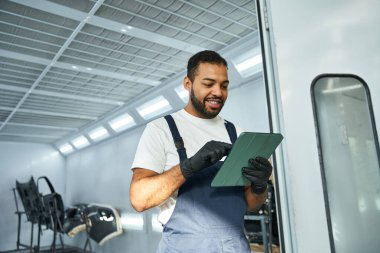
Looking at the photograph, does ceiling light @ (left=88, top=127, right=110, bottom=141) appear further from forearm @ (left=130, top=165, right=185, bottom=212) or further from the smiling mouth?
forearm @ (left=130, top=165, right=185, bottom=212)

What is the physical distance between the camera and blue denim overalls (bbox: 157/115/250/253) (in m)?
1.35

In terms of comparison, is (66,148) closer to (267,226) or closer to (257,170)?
(267,226)

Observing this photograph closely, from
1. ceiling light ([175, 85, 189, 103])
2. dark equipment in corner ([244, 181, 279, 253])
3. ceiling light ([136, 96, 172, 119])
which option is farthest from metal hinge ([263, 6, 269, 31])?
ceiling light ([136, 96, 172, 119])

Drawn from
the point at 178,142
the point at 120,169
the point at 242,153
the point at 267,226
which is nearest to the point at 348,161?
the point at 242,153

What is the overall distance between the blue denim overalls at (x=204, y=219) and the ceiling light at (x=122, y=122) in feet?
15.8

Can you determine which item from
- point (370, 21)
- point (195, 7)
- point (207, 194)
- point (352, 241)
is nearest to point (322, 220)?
point (352, 241)

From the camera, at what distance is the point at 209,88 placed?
1.56 metres

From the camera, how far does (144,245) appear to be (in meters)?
5.72

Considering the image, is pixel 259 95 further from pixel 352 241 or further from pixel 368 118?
pixel 352 241

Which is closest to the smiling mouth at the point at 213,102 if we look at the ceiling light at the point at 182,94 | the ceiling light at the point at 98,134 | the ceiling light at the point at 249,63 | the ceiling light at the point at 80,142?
the ceiling light at the point at 249,63

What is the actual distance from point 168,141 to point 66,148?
8567 millimetres

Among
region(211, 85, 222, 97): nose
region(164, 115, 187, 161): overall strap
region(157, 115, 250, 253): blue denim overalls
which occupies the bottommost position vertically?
region(157, 115, 250, 253): blue denim overalls

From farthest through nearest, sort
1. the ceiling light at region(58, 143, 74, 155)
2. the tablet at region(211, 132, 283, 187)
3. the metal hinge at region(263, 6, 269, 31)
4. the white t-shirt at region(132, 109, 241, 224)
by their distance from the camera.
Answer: the ceiling light at region(58, 143, 74, 155) → the metal hinge at region(263, 6, 269, 31) → the white t-shirt at region(132, 109, 241, 224) → the tablet at region(211, 132, 283, 187)

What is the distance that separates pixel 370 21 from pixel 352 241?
1.16 meters
